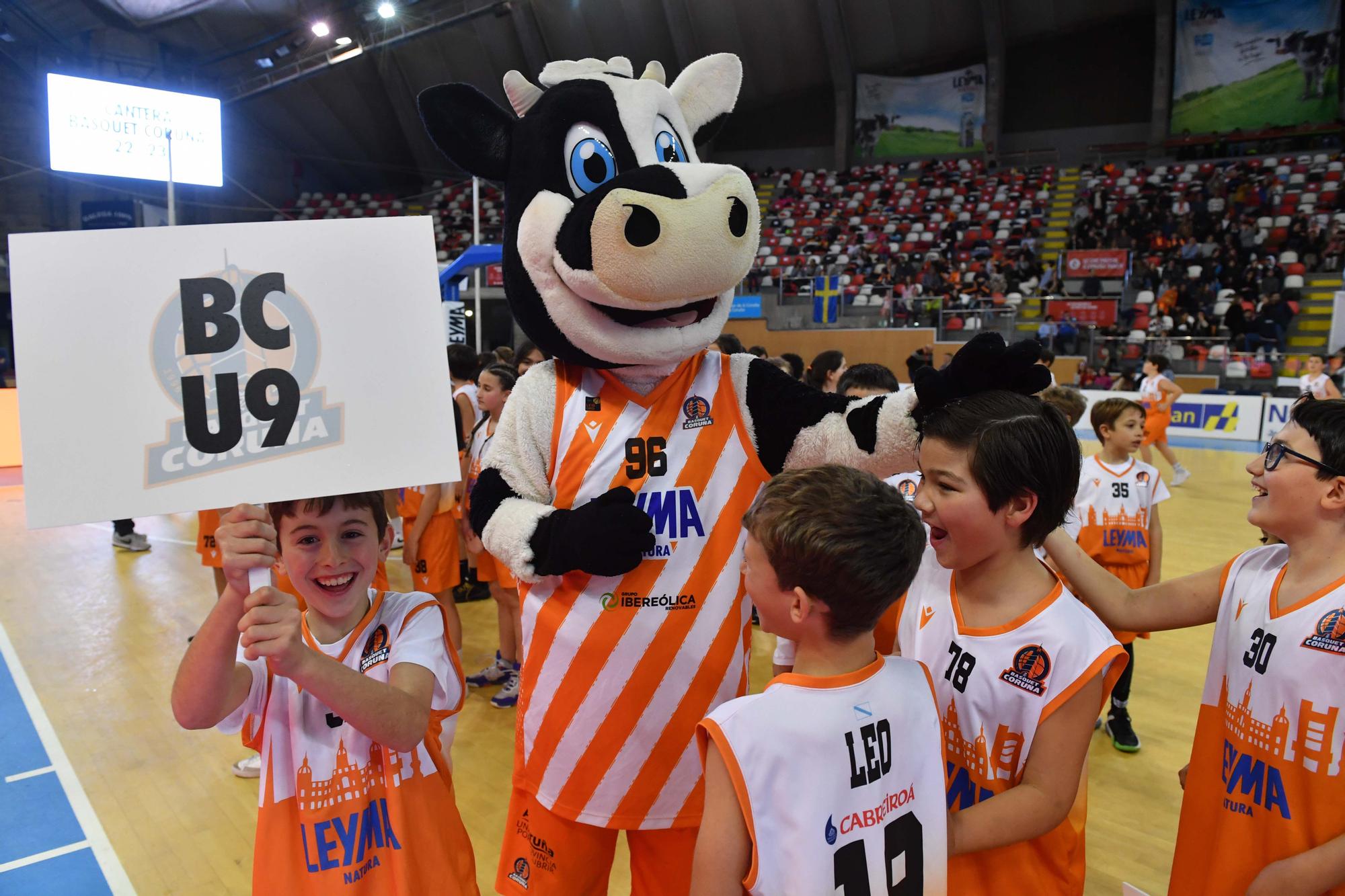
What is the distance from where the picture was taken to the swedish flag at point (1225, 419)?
40.4 ft

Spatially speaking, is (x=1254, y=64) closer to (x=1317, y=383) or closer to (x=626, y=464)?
(x=1317, y=383)

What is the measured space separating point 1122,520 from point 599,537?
2953 millimetres

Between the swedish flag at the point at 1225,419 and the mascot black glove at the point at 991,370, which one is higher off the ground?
the mascot black glove at the point at 991,370

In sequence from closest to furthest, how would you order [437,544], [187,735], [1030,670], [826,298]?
[1030,670] < [187,735] < [437,544] < [826,298]

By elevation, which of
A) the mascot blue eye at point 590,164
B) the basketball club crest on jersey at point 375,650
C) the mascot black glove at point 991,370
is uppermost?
the mascot blue eye at point 590,164

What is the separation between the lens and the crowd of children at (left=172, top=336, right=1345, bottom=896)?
124 centimetres

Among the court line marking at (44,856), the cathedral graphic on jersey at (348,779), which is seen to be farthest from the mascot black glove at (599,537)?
the court line marking at (44,856)

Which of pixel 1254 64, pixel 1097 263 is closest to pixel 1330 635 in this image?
pixel 1097 263

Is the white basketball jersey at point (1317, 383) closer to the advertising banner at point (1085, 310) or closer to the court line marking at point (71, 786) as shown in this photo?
the advertising banner at point (1085, 310)

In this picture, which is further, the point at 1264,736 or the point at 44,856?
the point at 44,856

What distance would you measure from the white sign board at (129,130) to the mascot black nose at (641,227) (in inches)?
569

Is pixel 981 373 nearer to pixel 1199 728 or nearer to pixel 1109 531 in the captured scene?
pixel 1199 728

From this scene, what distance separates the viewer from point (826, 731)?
1.23m

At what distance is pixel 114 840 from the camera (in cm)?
307
